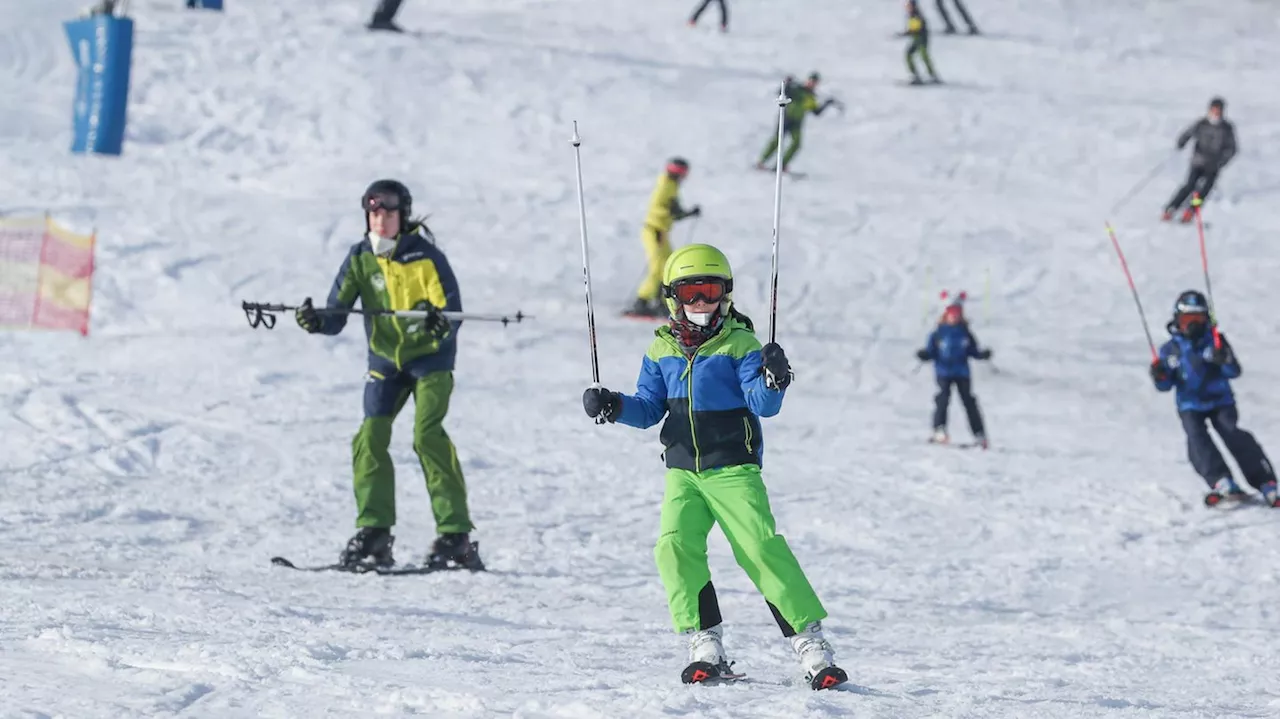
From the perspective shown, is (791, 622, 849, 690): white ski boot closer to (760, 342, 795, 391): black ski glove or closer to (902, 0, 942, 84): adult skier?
(760, 342, 795, 391): black ski glove

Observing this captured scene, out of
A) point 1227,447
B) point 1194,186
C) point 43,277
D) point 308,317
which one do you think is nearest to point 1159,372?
point 1227,447

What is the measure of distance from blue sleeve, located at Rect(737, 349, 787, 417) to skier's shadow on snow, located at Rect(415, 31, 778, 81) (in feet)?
65.6

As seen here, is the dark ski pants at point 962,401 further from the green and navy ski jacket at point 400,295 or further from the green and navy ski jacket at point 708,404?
the green and navy ski jacket at point 708,404

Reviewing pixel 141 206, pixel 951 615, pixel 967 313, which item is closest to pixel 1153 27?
pixel 967 313

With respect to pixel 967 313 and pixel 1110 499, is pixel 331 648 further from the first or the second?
pixel 967 313

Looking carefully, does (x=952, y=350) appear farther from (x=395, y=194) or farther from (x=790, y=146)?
(x=790, y=146)

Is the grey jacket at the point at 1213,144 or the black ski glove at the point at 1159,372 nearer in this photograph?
the black ski glove at the point at 1159,372

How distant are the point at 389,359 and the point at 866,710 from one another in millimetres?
A: 3374

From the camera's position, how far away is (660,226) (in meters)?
15.1

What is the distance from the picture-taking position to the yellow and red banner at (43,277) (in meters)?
12.4

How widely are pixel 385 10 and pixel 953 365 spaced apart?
14.4 m

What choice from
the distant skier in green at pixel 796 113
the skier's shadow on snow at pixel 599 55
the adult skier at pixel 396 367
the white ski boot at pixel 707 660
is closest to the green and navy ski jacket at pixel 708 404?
the white ski boot at pixel 707 660

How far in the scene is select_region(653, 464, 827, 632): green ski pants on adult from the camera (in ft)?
15.5

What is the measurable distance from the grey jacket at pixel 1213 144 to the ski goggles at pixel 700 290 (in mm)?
15877
